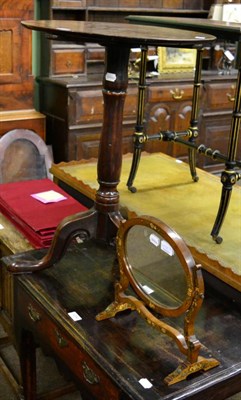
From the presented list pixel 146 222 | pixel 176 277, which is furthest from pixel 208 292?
pixel 146 222

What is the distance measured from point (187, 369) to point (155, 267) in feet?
1.07

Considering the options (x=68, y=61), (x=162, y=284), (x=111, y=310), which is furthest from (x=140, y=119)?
(x=68, y=61)

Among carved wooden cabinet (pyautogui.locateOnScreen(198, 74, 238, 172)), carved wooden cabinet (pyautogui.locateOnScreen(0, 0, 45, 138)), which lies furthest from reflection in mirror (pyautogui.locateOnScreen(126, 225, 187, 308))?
carved wooden cabinet (pyautogui.locateOnScreen(198, 74, 238, 172))

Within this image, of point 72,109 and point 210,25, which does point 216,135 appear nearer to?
point 72,109

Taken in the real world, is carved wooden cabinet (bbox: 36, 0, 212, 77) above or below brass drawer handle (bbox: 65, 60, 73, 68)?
above

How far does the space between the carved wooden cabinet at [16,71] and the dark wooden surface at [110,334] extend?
1622 mm

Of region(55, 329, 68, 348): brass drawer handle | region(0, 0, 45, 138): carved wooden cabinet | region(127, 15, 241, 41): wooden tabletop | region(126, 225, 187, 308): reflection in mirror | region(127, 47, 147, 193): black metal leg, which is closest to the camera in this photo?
region(126, 225, 187, 308): reflection in mirror

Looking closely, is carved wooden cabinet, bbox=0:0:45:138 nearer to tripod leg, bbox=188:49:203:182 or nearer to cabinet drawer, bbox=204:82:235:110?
tripod leg, bbox=188:49:203:182

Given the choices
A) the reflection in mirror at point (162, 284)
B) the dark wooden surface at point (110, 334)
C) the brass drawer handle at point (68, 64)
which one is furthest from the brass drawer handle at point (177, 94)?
the reflection in mirror at point (162, 284)

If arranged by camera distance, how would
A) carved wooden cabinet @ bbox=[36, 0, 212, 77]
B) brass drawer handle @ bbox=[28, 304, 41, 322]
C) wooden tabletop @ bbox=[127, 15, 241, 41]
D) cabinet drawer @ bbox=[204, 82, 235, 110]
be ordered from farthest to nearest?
cabinet drawer @ bbox=[204, 82, 235, 110] → carved wooden cabinet @ bbox=[36, 0, 212, 77] → wooden tabletop @ bbox=[127, 15, 241, 41] → brass drawer handle @ bbox=[28, 304, 41, 322]

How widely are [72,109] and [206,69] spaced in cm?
150

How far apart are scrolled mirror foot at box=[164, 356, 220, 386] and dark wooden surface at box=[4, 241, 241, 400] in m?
0.01

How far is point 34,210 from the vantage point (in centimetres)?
226

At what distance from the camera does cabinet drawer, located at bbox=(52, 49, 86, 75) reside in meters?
3.57
